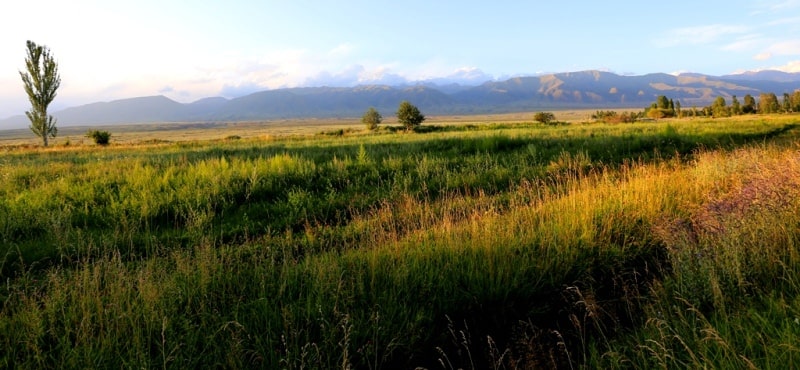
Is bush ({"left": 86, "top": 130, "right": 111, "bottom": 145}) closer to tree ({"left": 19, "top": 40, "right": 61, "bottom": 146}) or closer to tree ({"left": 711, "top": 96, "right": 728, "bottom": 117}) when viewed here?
tree ({"left": 19, "top": 40, "right": 61, "bottom": 146})

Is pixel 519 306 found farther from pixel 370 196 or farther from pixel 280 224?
pixel 370 196

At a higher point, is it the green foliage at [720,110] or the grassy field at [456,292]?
the green foliage at [720,110]

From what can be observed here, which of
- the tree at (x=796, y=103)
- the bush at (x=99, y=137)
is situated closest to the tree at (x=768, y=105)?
the tree at (x=796, y=103)

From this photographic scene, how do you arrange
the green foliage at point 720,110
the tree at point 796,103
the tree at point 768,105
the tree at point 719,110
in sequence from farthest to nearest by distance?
the tree at point 768,105
the tree at point 796,103
the tree at point 719,110
the green foliage at point 720,110

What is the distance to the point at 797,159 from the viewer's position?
7082mm

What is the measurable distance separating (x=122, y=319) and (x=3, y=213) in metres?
6.16

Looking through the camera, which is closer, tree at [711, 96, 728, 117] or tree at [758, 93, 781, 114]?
tree at [711, 96, 728, 117]

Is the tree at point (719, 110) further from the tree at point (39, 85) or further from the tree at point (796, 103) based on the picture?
the tree at point (39, 85)

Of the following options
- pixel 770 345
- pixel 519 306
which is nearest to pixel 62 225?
pixel 519 306

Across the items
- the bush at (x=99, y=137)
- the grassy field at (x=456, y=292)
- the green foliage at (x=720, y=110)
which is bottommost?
the grassy field at (x=456, y=292)

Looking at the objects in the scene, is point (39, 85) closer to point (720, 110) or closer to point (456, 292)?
point (456, 292)

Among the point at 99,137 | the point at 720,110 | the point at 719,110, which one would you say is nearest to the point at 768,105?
the point at 719,110

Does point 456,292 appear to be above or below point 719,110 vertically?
below

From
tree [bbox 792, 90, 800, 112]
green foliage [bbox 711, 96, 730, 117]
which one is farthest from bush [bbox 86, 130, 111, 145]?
tree [bbox 792, 90, 800, 112]
